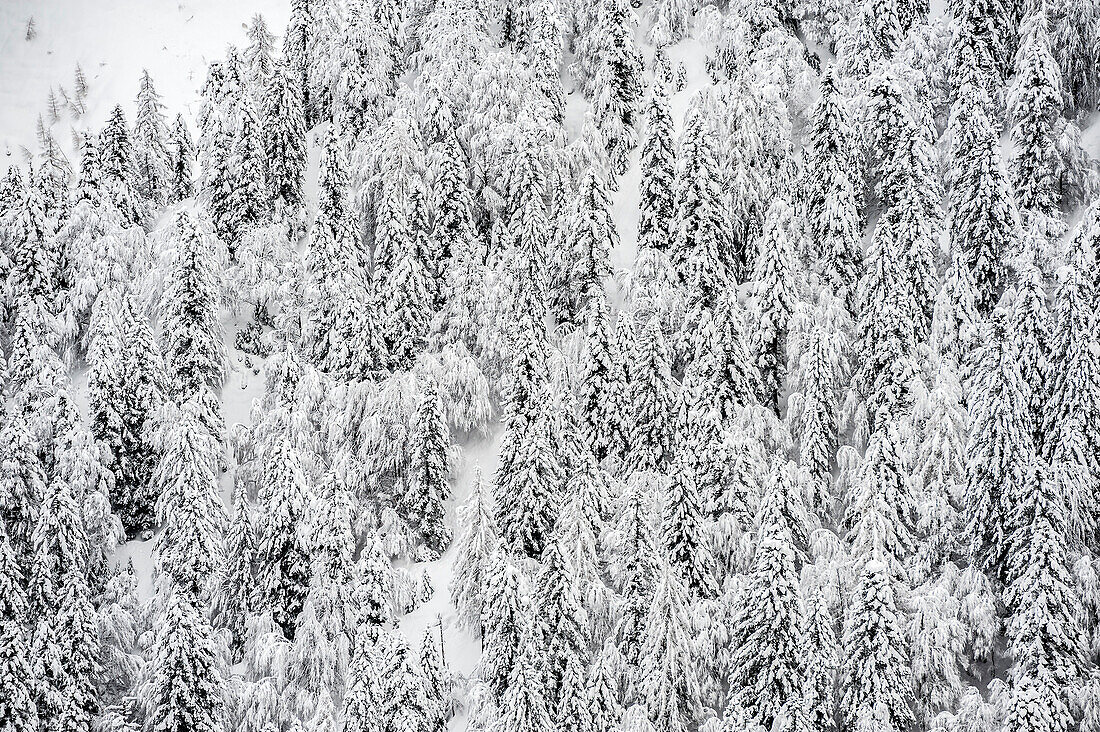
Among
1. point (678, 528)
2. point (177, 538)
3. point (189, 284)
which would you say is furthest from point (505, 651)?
point (189, 284)

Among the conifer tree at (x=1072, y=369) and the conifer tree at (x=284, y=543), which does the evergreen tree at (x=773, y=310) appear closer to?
the conifer tree at (x=1072, y=369)

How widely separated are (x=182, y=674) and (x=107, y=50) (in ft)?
250

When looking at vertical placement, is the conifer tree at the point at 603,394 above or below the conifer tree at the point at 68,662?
above

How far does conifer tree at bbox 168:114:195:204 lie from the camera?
48000mm

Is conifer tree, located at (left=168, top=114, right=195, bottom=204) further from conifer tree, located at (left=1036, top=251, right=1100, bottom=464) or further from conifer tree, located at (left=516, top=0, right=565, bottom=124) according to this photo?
conifer tree, located at (left=1036, top=251, right=1100, bottom=464)

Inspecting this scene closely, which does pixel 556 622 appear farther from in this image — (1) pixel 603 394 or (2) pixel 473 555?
(1) pixel 603 394

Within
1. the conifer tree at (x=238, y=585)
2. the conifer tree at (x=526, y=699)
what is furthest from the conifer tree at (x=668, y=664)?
the conifer tree at (x=238, y=585)

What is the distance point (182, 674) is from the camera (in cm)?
2967

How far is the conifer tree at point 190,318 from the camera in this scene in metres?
37.4

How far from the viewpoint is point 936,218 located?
34906 millimetres

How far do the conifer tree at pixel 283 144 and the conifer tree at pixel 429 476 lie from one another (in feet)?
45.5

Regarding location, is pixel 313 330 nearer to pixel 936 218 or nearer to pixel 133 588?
pixel 133 588

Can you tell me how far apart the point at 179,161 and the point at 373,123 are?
1180cm

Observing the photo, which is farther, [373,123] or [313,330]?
[373,123]
